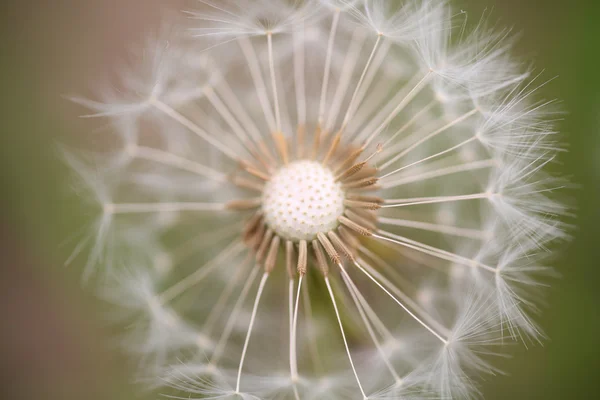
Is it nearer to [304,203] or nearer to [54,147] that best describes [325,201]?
[304,203]

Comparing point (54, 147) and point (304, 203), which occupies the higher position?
point (54, 147)

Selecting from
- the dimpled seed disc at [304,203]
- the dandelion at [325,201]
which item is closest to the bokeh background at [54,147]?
the dandelion at [325,201]

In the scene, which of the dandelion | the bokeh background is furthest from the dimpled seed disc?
the bokeh background

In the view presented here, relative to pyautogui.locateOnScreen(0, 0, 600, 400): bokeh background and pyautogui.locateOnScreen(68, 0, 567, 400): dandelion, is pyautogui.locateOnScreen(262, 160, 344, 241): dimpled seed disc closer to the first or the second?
pyautogui.locateOnScreen(68, 0, 567, 400): dandelion

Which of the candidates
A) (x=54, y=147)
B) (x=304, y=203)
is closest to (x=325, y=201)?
(x=304, y=203)

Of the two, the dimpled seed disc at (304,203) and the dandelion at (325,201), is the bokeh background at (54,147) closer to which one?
the dandelion at (325,201)

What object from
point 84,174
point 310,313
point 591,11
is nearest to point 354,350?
point 310,313

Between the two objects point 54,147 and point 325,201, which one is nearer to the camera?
point 325,201
